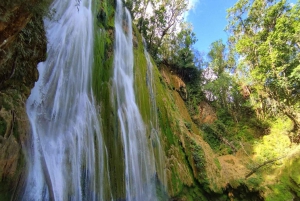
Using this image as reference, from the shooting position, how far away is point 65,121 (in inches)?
231

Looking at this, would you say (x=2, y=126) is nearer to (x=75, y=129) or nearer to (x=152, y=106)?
(x=75, y=129)

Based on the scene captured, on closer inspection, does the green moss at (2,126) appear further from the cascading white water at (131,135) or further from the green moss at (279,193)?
the green moss at (279,193)

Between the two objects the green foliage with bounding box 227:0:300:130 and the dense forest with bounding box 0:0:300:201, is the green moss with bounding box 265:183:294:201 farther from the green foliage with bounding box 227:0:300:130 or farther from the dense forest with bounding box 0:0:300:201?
the green foliage with bounding box 227:0:300:130

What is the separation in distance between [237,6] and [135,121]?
12.2 metres

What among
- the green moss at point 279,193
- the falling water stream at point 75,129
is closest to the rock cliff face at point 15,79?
the falling water stream at point 75,129

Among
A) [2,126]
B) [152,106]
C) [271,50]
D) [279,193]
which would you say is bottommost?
[279,193]

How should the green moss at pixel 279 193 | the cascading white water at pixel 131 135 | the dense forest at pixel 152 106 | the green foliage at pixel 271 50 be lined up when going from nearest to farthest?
the dense forest at pixel 152 106, the cascading white water at pixel 131 135, the green moss at pixel 279 193, the green foliage at pixel 271 50

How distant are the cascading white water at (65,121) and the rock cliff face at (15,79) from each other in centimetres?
34

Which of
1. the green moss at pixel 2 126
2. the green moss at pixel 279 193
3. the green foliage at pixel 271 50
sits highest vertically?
the green foliage at pixel 271 50

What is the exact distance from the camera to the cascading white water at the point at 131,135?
746 centimetres

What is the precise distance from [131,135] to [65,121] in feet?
9.35

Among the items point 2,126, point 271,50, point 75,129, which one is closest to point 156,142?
point 75,129

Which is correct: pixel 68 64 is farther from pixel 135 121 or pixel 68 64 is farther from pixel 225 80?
pixel 225 80

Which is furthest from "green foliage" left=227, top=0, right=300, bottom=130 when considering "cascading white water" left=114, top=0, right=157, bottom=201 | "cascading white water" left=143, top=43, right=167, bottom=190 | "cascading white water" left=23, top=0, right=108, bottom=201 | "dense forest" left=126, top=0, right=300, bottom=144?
"cascading white water" left=23, top=0, right=108, bottom=201
